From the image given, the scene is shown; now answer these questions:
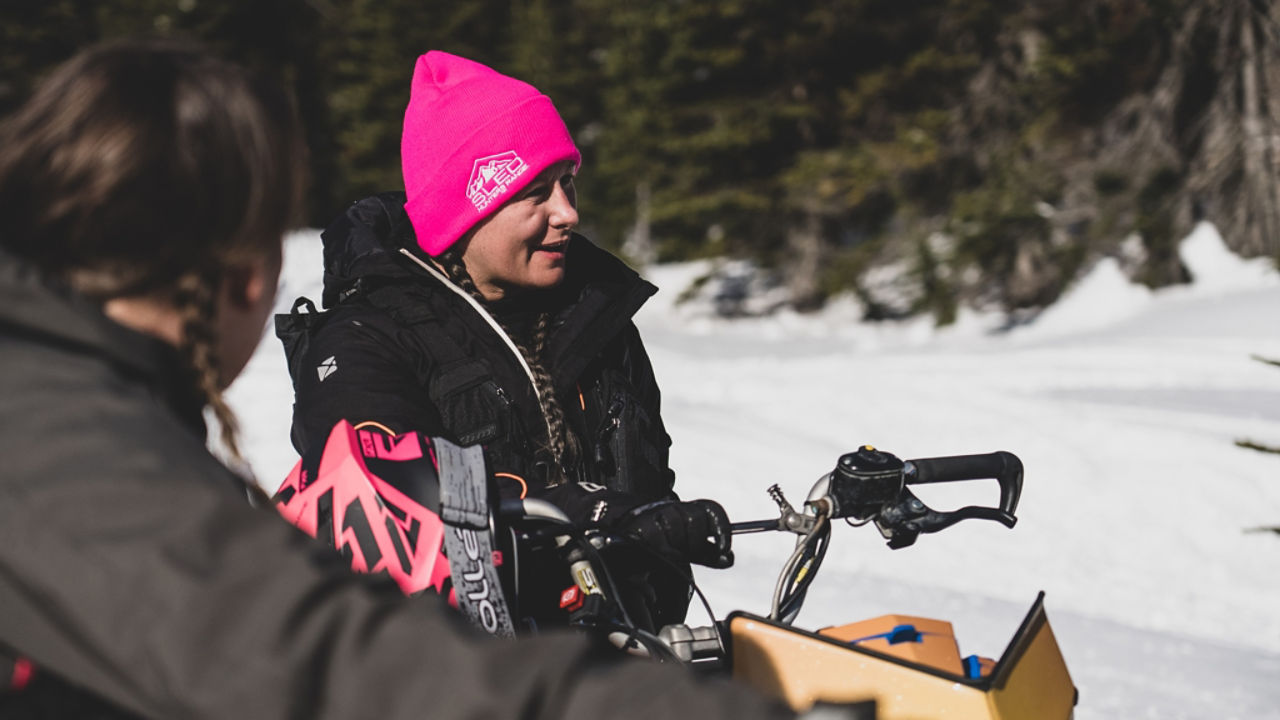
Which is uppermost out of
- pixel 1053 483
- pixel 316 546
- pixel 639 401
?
pixel 316 546

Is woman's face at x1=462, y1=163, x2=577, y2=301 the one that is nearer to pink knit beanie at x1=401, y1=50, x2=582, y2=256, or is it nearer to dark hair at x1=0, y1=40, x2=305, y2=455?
pink knit beanie at x1=401, y1=50, x2=582, y2=256

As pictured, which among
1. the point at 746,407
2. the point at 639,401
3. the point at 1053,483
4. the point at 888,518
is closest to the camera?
the point at 888,518

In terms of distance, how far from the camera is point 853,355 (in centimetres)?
1287

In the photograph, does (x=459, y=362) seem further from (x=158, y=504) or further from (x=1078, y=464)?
(x=1078, y=464)

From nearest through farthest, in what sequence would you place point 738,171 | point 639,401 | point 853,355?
point 639,401
point 853,355
point 738,171

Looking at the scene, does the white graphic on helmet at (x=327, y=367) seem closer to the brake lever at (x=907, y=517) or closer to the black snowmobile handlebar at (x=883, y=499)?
the black snowmobile handlebar at (x=883, y=499)

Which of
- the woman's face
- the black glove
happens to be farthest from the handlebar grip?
the woman's face

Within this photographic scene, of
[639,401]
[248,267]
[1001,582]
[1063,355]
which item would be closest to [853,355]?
[1063,355]

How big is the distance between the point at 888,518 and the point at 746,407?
24.5 ft

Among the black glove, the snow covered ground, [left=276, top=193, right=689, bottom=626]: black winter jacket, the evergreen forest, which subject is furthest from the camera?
the evergreen forest

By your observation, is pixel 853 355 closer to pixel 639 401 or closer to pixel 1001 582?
pixel 1001 582

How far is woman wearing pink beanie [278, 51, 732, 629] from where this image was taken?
7.75ft

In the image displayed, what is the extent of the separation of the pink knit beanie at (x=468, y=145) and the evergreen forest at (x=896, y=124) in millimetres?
3346

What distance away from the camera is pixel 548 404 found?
2.59m
